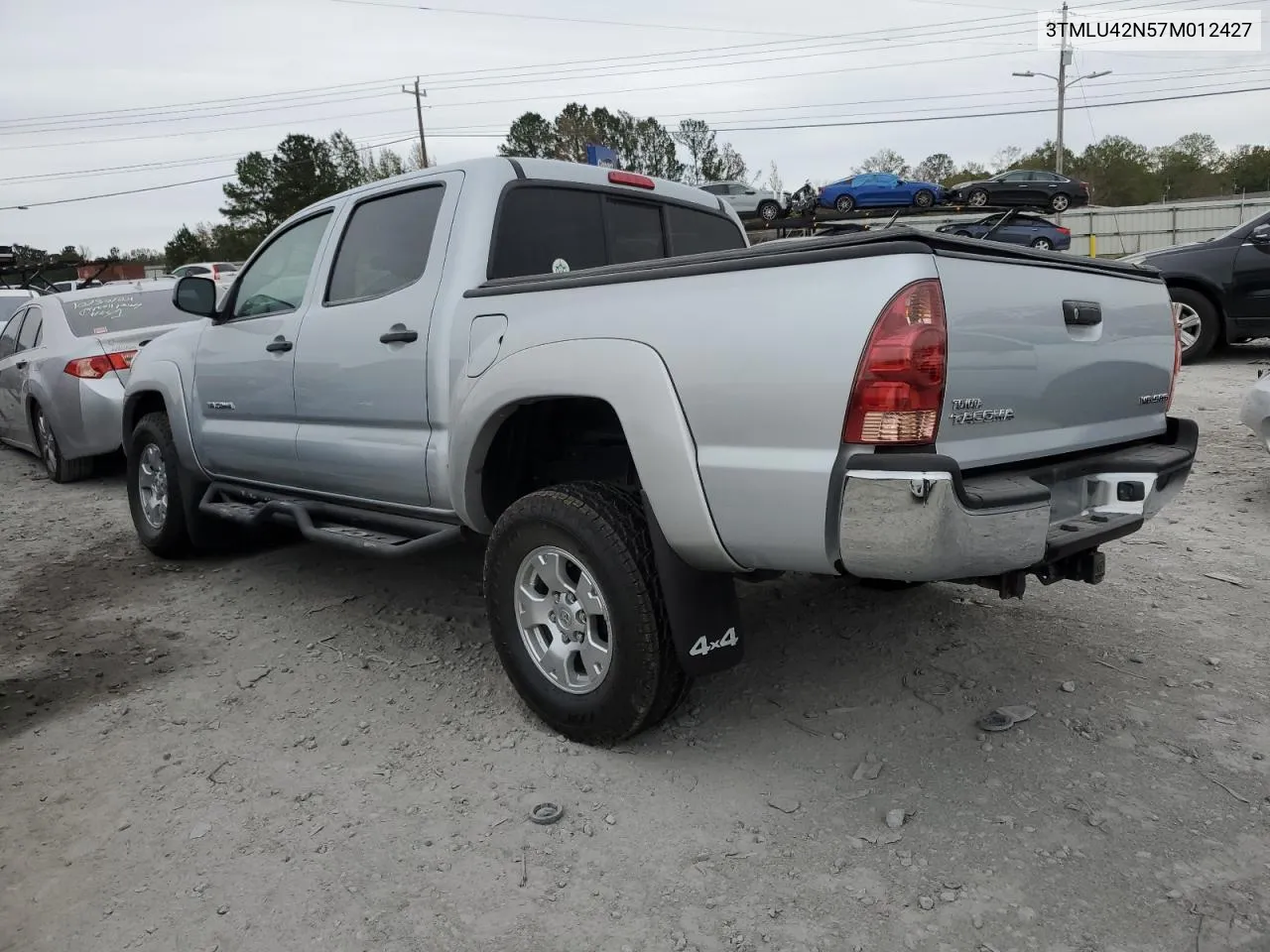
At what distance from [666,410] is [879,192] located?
2679 centimetres

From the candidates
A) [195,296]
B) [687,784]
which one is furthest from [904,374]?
[195,296]

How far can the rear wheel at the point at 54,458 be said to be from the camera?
26.4ft

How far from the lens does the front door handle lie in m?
3.49

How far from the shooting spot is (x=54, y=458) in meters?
8.23

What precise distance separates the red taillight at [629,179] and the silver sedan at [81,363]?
512cm

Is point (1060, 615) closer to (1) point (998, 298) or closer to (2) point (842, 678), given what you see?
(2) point (842, 678)

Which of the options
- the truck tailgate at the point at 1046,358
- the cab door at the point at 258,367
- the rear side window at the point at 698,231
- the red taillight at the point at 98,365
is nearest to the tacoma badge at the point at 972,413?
the truck tailgate at the point at 1046,358

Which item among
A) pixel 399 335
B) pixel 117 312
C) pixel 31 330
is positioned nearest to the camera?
pixel 399 335

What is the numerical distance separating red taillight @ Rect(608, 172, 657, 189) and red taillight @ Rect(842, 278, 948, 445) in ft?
6.78

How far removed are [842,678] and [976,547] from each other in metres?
1.32

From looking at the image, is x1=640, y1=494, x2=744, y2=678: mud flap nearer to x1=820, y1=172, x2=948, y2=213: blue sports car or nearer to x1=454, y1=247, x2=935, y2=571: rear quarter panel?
x1=454, y1=247, x2=935, y2=571: rear quarter panel

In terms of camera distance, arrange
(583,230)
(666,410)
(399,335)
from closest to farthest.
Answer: (666,410) → (399,335) → (583,230)

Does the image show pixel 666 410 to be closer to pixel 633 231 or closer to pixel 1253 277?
pixel 633 231

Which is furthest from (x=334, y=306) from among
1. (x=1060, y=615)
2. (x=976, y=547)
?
(x=1060, y=615)
